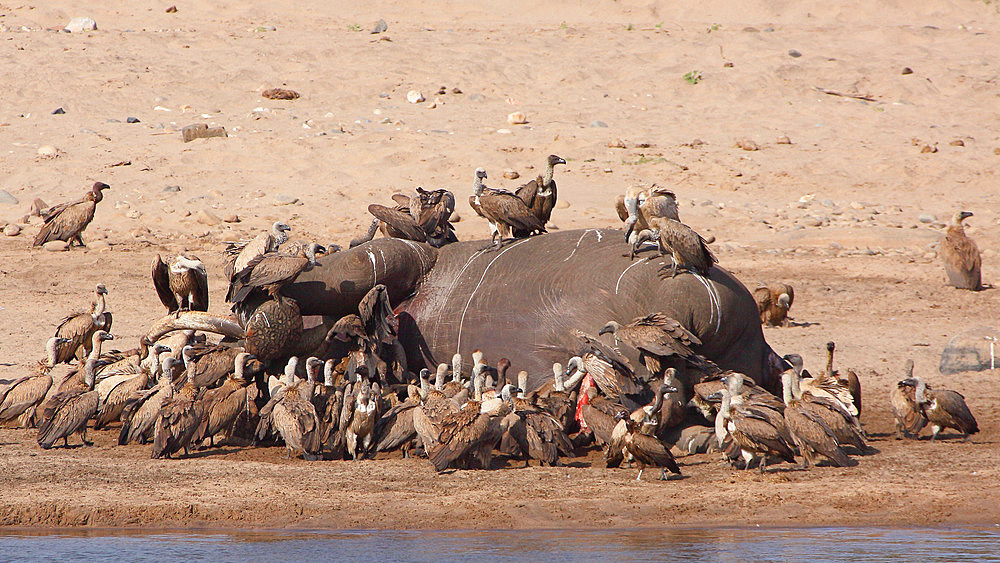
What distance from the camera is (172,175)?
18203mm

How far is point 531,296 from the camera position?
984 centimetres

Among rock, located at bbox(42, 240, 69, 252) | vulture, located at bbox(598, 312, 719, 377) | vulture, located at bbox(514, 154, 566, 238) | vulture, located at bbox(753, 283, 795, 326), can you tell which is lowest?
vulture, located at bbox(753, 283, 795, 326)

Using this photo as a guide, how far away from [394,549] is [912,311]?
28.4ft

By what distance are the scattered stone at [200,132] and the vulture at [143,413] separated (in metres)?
11.4

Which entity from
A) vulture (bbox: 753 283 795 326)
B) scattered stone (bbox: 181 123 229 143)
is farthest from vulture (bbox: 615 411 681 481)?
scattered stone (bbox: 181 123 229 143)

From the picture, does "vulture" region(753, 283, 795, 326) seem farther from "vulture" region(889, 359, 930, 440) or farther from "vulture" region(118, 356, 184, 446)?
"vulture" region(118, 356, 184, 446)

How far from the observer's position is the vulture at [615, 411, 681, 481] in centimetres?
769

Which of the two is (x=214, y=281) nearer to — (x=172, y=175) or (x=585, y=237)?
(x=172, y=175)

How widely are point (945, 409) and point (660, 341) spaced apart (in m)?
2.05

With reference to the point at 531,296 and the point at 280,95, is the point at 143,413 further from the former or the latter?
the point at 280,95

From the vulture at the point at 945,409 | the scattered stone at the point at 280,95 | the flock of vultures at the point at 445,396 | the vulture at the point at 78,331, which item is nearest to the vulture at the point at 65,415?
the flock of vultures at the point at 445,396

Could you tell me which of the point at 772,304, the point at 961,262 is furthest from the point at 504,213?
the point at 961,262

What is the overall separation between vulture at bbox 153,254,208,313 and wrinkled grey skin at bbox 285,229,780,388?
4.22 ft

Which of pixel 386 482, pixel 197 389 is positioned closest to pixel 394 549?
pixel 386 482
